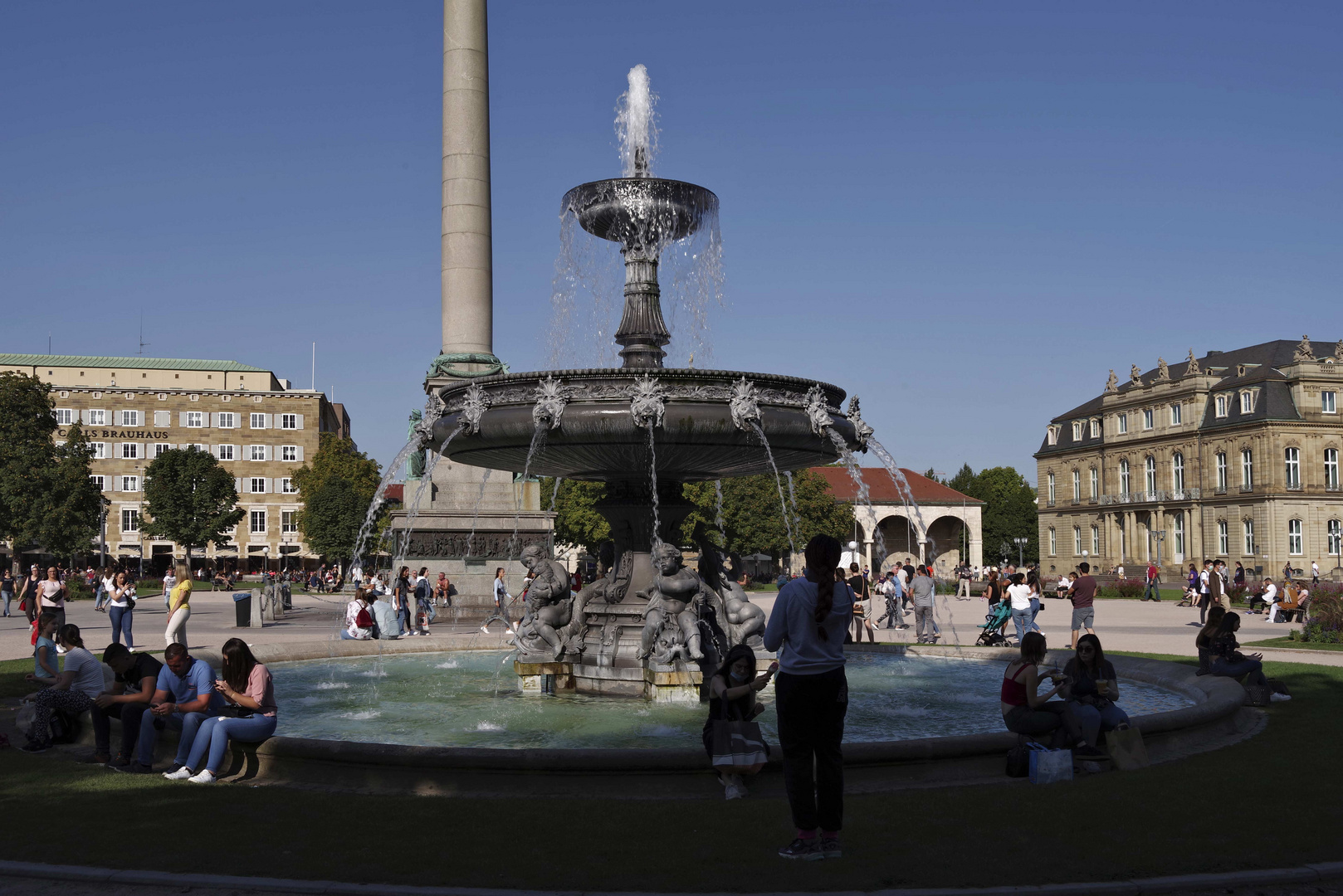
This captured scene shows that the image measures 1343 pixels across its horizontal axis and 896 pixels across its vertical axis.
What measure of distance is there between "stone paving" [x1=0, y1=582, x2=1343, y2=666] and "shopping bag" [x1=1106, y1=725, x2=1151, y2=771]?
10.2m

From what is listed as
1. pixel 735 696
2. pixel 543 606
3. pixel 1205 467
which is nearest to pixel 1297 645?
pixel 543 606

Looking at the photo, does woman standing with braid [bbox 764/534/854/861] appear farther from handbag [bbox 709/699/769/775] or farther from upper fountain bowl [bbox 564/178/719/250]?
upper fountain bowl [bbox 564/178/719/250]

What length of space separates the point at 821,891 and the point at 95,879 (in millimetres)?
3395

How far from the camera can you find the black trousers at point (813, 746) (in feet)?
18.4

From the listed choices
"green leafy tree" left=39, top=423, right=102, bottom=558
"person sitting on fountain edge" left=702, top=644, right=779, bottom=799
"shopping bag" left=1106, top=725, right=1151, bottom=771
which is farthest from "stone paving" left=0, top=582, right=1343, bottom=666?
"green leafy tree" left=39, top=423, right=102, bottom=558

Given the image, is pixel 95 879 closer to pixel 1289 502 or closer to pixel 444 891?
pixel 444 891

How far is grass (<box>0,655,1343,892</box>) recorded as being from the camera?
5.35 m

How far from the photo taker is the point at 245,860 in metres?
5.59

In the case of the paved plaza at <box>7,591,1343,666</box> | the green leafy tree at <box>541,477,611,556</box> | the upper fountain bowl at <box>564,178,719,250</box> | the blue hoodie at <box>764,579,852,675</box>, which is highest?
the upper fountain bowl at <box>564,178,719,250</box>

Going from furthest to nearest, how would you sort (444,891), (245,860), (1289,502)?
1. (1289,502)
2. (245,860)
3. (444,891)

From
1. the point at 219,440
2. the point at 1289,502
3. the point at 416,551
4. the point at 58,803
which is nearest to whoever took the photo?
the point at 58,803

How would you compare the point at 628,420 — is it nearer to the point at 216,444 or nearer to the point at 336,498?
the point at 336,498

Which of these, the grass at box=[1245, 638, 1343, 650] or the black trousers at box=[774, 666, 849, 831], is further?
the grass at box=[1245, 638, 1343, 650]

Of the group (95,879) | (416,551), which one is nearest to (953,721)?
(95,879)
